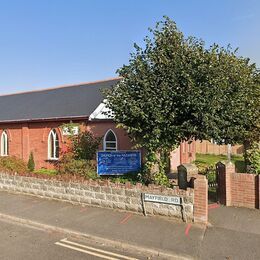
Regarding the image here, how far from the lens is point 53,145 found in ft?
73.8

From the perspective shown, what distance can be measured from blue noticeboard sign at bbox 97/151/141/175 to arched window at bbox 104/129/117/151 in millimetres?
3683

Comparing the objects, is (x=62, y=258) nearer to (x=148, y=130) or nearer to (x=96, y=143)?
(x=148, y=130)

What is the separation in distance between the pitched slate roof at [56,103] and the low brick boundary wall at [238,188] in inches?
401

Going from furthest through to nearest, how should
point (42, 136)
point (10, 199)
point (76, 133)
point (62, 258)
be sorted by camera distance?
point (42, 136) → point (76, 133) → point (10, 199) → point (62, 258)

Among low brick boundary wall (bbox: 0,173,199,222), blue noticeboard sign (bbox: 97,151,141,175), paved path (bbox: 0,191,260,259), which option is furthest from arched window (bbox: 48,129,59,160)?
paved path (bbox: 0,191,260,259)

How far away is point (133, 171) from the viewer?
15500mm

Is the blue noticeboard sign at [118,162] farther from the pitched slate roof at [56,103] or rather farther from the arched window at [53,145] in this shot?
the arched window at [53,145]

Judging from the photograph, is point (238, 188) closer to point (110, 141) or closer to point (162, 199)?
→ point (162, 199)

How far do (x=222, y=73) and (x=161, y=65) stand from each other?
7.71ft

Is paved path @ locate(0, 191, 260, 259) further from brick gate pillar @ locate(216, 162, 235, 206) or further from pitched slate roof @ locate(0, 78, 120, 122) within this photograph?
pitched slate roof @ locate(0, 78, 120, 122)

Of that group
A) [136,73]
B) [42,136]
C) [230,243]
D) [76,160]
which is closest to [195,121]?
[136,73]

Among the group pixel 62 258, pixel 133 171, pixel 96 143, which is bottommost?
pixel 62 258

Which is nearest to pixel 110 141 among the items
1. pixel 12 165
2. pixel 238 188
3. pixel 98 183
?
pixel 12 165

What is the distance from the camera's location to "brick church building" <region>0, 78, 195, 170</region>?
1925cm
